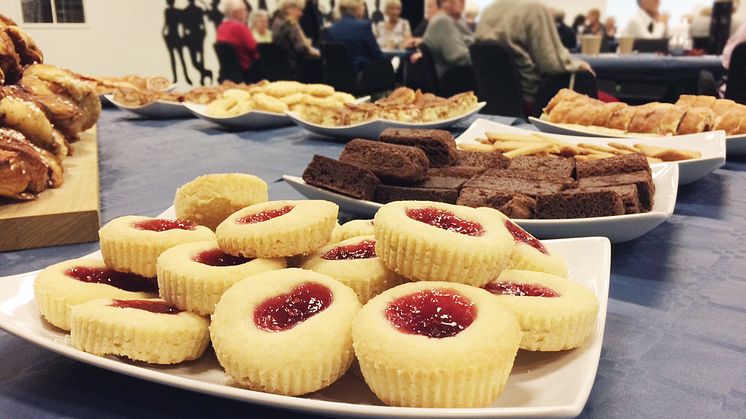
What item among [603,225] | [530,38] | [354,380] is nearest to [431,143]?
[603,225]

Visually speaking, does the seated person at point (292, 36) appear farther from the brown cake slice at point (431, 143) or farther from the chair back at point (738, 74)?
the brown cake slice at point (431, 143)

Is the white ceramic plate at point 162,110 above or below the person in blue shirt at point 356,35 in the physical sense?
below

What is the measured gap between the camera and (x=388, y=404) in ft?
2.02

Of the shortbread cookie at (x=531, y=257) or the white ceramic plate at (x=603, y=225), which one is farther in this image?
the white ceramic plate at (x=603, y=225)

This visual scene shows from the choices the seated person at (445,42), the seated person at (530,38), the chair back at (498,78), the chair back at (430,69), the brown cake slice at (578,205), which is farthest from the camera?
the chair back at (430,69)

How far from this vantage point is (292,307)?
27.5 inches

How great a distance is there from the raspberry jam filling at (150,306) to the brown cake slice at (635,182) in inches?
37.6

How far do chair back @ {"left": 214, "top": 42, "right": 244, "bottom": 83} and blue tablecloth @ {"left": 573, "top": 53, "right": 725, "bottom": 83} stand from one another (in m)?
3.79

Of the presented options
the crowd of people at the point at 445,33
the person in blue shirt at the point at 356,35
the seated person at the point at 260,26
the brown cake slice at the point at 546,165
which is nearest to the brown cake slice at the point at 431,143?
the brown cake slice at the point at 546,165

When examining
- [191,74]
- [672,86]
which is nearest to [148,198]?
[672,86]

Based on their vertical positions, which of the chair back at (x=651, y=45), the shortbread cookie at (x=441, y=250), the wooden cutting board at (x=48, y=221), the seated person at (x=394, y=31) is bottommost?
the wooden cutting board at (x=48, y=221)

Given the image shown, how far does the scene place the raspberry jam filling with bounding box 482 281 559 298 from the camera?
76cm

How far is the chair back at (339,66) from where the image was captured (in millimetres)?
6496

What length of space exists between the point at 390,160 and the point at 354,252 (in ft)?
1.90
